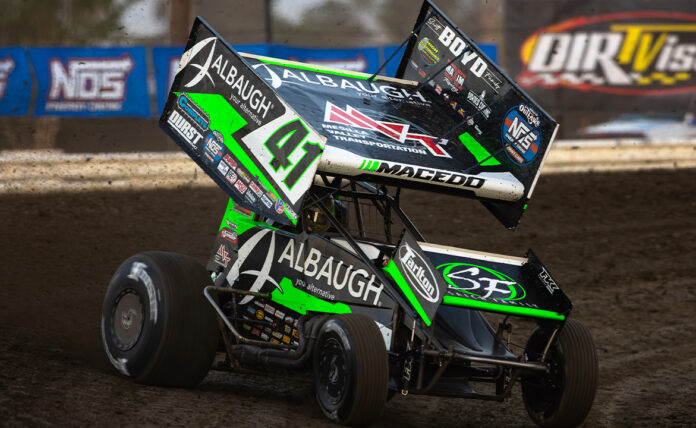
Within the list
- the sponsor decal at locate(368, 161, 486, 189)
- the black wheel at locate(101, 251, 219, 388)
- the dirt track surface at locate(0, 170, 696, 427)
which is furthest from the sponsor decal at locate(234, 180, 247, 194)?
the dirt track surface at locate(0, 170, 696, 427)

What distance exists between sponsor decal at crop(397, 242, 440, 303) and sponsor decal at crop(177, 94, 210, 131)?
6.26ft

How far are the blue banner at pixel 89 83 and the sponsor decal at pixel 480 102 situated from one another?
9.17 m

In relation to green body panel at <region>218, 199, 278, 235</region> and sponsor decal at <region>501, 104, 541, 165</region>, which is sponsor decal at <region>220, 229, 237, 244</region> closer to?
green body panel at <region>218, 199, 278, 235</region>

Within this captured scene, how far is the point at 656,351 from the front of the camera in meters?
10.1

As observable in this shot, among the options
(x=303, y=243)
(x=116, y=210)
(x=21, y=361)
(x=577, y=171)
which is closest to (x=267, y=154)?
(x=303, y=243)

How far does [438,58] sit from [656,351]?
3.70m

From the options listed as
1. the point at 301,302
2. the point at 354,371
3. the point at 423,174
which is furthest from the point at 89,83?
the point at 354,371

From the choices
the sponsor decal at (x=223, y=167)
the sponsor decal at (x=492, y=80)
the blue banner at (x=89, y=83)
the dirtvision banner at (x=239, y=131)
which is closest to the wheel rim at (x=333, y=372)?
the dirtvision banner at (x=239, y=131)

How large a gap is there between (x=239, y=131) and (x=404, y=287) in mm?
1727

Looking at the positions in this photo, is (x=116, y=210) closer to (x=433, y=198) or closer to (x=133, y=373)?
(x=433, y=198)

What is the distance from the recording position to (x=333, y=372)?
663cm

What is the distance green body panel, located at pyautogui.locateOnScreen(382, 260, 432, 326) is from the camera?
6.60 metres

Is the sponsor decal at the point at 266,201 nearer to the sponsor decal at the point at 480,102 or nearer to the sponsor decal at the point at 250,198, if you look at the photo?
the sponsor decal at the point at 250,198

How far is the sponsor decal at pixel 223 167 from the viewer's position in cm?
757
